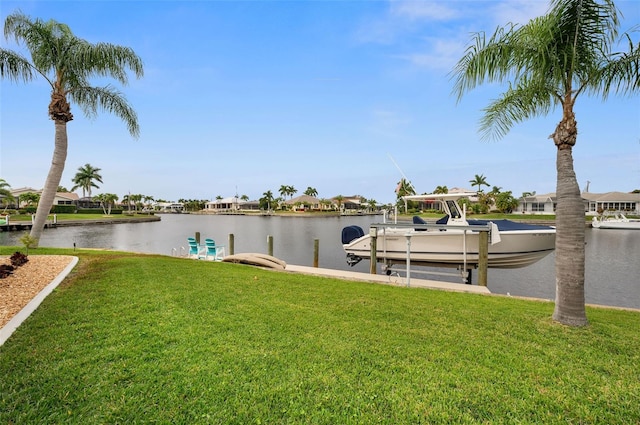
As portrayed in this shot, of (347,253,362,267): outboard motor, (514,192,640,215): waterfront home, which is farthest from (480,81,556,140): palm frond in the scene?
(514,192,640,215): waterfront home

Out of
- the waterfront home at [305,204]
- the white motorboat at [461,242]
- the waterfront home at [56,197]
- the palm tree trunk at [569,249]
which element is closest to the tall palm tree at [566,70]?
the palm tree trunk at [569,249]

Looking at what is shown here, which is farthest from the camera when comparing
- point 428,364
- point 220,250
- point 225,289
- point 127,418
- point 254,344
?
point 220,250

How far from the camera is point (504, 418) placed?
8.82 ft

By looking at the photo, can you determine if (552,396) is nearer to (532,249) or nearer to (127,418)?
(127,418)

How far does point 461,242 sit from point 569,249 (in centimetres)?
713

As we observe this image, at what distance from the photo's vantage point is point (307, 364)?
3.47m

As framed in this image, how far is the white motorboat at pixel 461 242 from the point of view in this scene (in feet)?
38.0

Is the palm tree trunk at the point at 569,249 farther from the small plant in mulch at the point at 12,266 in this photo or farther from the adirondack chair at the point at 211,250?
the adirondack chair at the point at 211,250

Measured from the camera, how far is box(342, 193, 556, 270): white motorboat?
38.0 feet

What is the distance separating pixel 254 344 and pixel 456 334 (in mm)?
2779

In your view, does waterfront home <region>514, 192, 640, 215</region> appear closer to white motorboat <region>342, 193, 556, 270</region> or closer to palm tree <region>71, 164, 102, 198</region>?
white motorboat <region>342, 193, 556, 270</region>

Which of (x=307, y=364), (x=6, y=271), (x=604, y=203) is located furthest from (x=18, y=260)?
(x=604, y=203)

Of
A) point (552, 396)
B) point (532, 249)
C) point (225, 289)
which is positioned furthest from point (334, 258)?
point (552, 396)

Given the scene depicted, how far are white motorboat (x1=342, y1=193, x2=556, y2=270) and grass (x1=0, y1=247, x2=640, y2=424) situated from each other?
579 centimetres
